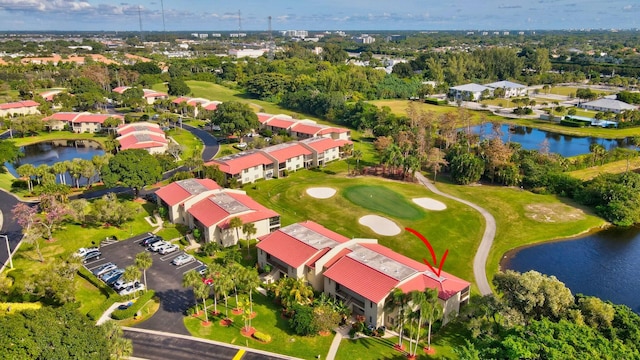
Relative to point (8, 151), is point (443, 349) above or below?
below

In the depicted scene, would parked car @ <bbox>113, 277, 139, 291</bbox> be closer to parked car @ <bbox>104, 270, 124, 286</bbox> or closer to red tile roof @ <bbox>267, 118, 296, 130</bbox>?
parked car @ <bbox>104, 270, 124, 286</bbox>

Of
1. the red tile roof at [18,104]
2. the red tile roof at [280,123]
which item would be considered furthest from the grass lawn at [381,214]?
the red tile roof at [18,104]

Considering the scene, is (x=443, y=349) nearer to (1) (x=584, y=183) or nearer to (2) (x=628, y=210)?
(2) (x=628, y=210)

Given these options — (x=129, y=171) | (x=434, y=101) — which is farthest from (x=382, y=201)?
(x=434, y=101)

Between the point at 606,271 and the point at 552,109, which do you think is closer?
the point at 606,271

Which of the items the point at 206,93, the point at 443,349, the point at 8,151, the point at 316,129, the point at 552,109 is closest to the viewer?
the point at 443,349

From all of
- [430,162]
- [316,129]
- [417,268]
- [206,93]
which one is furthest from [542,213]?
[206,93]
